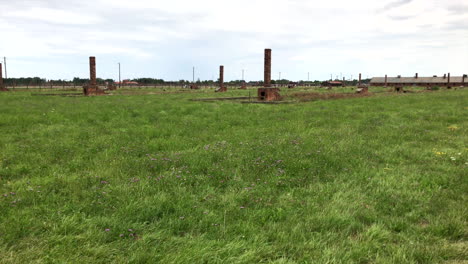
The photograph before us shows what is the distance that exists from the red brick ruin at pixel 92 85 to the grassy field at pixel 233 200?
26.4m

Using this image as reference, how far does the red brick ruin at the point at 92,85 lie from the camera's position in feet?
105

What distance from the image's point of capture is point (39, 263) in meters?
2.65

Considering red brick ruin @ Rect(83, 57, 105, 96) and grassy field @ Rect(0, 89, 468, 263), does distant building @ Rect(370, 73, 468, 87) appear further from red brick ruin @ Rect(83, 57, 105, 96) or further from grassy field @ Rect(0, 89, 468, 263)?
grassy field @ Rect(0, 89, 468, 263)

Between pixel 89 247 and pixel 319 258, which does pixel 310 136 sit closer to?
pixel 319 258

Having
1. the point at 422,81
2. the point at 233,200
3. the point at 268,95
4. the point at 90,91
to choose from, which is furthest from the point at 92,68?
the point at 422,81

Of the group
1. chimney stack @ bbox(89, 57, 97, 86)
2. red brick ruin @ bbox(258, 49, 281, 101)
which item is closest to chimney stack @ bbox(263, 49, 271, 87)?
red brick ruin @ bbox(258, 49, 281, 101)

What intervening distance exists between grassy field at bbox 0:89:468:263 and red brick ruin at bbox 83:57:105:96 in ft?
86.5

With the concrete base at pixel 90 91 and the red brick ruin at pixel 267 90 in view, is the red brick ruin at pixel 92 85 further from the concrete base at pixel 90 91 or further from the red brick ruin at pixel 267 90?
the red brick ruin at pixel 267 90

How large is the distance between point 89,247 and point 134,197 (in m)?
1.19

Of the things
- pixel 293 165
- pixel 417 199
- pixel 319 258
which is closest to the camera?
pixel 319 258

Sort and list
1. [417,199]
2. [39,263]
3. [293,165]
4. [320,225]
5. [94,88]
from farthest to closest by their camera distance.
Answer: [94,88] < [293,165] < [417,199] < [320,225] < [39,263]

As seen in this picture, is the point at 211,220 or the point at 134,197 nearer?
the point at 211,220

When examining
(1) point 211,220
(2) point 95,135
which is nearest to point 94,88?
(2) point 95,135

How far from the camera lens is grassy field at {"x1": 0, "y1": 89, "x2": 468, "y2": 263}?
295 cm
